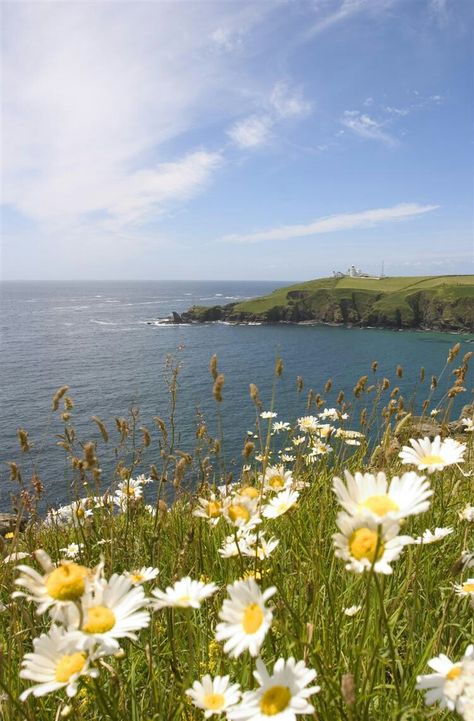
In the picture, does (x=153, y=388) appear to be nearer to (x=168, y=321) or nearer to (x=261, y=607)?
(x=261, y=607)

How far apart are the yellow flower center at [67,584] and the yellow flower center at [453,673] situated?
124cm

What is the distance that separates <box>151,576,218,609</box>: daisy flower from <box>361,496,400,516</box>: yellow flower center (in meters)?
0.65

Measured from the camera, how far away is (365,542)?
4.56ft

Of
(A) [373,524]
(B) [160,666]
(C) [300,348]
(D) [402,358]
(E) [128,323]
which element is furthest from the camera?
(E) [128,323]

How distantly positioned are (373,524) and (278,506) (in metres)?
1.25

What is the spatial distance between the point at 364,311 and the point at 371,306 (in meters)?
1.88

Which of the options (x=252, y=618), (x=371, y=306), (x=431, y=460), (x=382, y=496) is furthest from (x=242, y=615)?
(x=371, y=306)

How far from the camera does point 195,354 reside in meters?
65.8

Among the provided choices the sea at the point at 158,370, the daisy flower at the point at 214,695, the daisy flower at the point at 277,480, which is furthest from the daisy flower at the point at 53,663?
the sea at the point at 158,370

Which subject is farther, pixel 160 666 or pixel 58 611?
pixel 160 666

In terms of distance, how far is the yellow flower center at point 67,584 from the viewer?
1.38m

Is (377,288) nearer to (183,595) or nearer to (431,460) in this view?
(431,460)

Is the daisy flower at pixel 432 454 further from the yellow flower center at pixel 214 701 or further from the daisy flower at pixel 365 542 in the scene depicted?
the yellow flower center at pixel 214 701

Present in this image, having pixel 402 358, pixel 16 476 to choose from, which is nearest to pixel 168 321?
pixel 402 358
